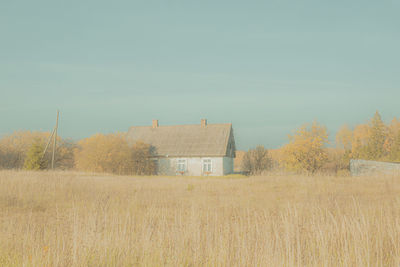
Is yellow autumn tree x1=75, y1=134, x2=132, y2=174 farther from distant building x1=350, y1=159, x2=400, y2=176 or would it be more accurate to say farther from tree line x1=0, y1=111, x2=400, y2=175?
distant building x1=350, y1=159, x2=400, y2=176

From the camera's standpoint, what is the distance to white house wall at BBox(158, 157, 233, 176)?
3531 cm

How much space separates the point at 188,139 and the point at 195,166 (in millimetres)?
3577

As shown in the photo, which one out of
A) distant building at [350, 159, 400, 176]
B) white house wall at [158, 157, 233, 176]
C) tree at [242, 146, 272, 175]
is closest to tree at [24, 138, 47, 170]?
white house wall at [158, 157, 233, 176]

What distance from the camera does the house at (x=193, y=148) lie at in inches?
1409

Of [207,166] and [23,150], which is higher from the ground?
[23,150]

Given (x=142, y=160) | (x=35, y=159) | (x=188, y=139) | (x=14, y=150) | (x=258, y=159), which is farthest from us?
(x=188, y=139)

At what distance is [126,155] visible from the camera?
1303 inches

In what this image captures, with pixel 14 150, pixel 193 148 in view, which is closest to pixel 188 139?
pixel 193 148

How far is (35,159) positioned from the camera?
90.2 ft

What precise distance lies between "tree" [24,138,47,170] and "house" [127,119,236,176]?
34.2 ft

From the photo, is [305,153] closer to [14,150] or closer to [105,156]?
[105,156]

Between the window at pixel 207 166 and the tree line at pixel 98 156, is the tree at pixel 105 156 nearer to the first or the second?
the tree line at pixel 98 156

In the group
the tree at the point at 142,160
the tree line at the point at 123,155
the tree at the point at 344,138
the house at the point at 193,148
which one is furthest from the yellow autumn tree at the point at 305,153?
the tree at the point at 344,138

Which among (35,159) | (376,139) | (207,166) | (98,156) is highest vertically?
(376,139)
